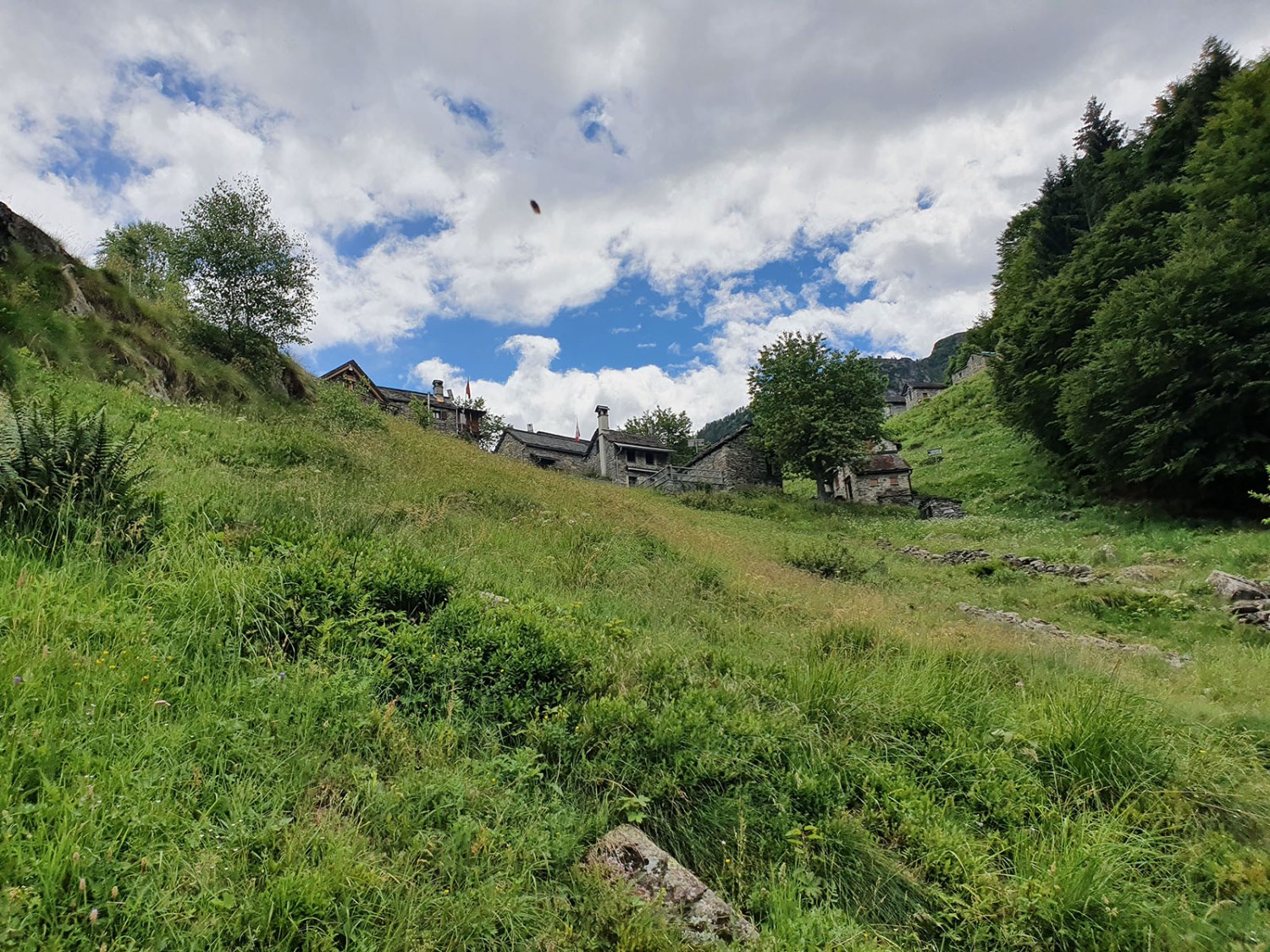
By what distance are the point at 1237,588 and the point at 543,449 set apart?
1984 inches

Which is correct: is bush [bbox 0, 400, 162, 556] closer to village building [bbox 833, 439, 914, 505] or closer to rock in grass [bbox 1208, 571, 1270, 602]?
rock in grass [bbox 1208, 571, 1270, 602]

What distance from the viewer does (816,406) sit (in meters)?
36.3

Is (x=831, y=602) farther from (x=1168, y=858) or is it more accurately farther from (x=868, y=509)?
(x=868, y=509)

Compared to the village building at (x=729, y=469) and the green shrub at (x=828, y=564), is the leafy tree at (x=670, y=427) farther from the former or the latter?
the green shrub at (x=828, y=564)

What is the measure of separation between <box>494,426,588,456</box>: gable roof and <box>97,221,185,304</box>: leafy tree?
29.8 meters

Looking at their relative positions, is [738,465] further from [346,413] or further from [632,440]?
[346,413]

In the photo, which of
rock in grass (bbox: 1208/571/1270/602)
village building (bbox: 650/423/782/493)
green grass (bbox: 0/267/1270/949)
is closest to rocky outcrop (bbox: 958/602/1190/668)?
green grass (bbox: 0/267/1270/949)

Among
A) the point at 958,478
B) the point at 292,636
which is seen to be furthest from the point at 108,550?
the point at 958,478

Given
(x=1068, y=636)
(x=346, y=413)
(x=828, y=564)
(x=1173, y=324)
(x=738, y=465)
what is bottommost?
(x=1068, y=636)

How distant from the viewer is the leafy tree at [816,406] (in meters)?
35.4

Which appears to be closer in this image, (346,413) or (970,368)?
(346,413)

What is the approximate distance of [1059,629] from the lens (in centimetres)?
952

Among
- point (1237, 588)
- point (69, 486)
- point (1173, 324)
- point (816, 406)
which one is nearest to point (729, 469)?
point (816, 406)

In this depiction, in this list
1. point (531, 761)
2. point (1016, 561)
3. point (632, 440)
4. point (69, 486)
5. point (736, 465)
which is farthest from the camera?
point (632, 440)
